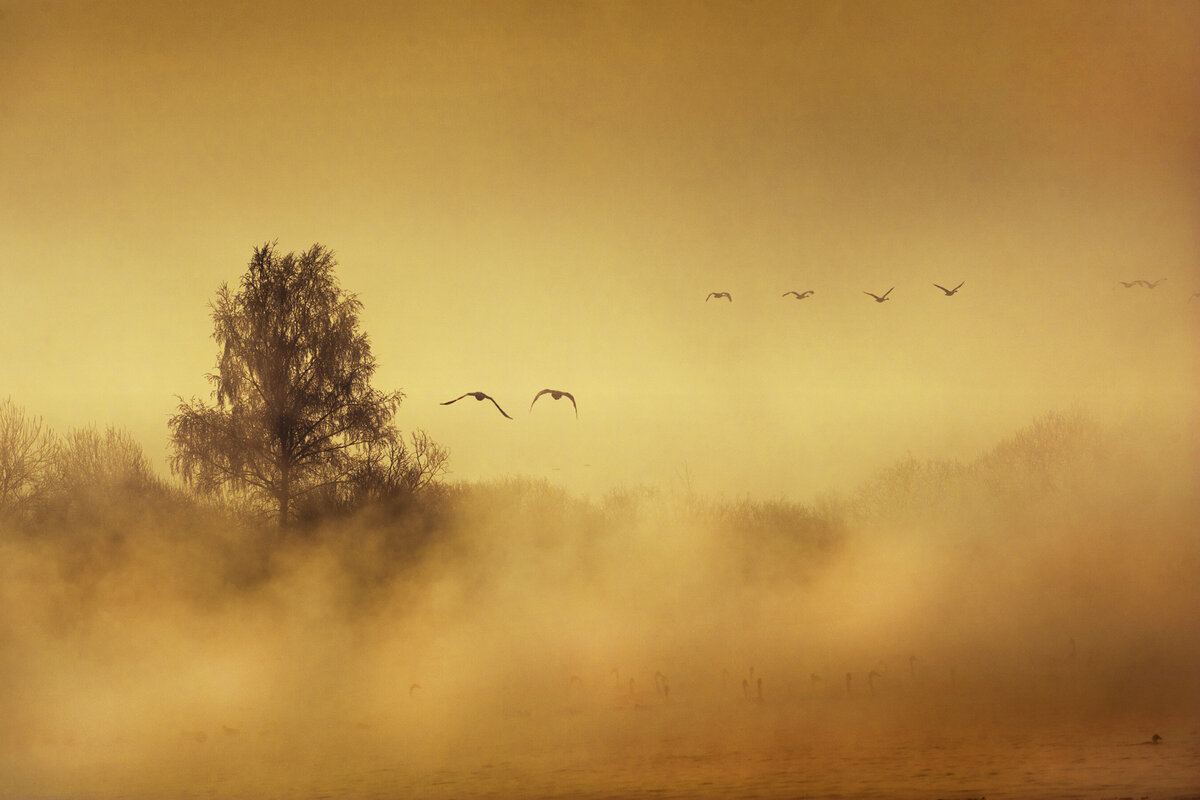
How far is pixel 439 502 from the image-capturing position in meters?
7.25

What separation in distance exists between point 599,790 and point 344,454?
2.57 meters

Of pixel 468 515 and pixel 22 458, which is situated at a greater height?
pixel 22 458

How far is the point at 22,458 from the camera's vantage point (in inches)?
279

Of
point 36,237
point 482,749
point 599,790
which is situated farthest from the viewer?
point 36,237

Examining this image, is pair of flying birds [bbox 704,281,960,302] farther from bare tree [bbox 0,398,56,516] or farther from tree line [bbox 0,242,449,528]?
bare tree [bbox 0,398,56,516]

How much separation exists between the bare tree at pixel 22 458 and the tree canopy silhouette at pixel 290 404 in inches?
31.4

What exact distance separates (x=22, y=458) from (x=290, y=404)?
1626 mm

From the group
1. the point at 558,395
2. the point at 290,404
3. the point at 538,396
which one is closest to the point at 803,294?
the point at 558,395

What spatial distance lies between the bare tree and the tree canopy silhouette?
2.61 ft

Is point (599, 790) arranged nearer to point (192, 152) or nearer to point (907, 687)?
point (907, 687)

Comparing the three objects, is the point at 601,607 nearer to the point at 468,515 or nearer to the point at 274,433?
the point at 468,515

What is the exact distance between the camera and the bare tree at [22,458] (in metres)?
7.05

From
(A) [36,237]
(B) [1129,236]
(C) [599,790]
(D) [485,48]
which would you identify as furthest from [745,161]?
(A) [36,237]

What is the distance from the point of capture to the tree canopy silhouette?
280 inches
